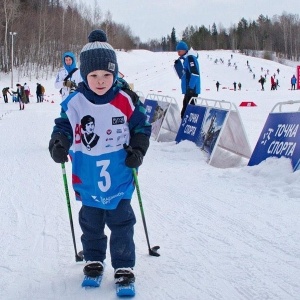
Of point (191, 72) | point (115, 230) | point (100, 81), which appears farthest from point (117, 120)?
point (191, 72)

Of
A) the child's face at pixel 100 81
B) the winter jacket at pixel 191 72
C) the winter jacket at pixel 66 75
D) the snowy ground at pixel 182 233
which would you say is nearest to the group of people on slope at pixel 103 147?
the child's face at pixel 100 81

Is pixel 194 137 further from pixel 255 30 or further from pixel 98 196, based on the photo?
pixel 255 30

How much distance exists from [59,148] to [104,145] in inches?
11.1

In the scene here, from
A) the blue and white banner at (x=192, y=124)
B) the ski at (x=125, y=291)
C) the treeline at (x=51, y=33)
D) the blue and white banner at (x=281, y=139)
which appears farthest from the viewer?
the treeline at (x=51, y=33)

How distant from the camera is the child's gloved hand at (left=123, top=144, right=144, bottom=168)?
273cm

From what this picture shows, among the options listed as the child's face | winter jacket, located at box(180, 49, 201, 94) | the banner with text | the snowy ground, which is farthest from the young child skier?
winter jacket, located at box(180, 49, 201, 94)

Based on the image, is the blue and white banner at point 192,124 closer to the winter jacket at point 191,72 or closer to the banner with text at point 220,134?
the banner with text at point 220,134

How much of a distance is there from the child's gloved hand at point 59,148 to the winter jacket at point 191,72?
7215 mm

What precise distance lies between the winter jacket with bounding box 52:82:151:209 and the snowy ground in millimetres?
632

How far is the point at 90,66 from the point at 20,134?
991 cm

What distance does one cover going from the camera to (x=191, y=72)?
9.74m

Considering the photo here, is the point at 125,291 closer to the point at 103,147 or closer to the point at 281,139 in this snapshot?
the point at 103,147

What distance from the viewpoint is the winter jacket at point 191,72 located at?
966 cm

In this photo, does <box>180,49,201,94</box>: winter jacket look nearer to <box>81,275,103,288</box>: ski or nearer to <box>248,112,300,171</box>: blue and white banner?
<box>248,112,300,171</box>: blue and white banner
